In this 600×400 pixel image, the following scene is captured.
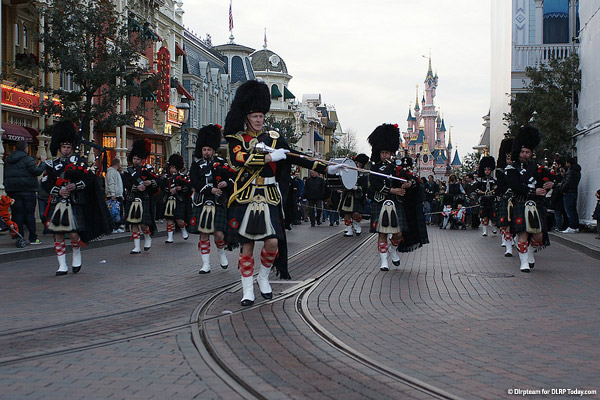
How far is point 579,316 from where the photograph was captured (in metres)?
7.68

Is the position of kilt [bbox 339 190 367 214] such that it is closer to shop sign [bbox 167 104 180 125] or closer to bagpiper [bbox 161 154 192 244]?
bagpiper [bbox 161 154 192 244]

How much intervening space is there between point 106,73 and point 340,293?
13.9m

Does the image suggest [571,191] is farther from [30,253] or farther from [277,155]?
[277,155]

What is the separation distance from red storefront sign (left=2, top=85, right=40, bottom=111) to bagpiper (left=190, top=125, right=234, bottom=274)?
505 inches

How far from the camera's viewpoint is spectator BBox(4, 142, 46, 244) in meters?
15.5

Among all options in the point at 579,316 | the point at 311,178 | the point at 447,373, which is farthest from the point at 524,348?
the point at 311,178

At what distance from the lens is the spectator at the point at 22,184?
1549 centimetres

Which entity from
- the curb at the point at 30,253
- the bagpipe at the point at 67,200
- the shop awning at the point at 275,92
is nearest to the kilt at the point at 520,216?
the bagpipe at the point at 67,200

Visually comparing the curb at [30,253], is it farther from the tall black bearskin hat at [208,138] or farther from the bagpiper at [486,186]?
the bagpiper at [486,186]

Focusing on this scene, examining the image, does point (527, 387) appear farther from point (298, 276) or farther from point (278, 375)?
point (298, 276)

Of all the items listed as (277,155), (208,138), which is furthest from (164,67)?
(277,155)

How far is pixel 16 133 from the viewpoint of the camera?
77.7 feet

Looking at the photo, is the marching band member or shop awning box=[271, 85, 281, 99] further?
shop awning box=[271, 85, 281, 99]

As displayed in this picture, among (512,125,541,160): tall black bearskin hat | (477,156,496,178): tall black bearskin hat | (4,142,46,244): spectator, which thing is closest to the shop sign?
(477,156,496,178): tall black bearskin hat
